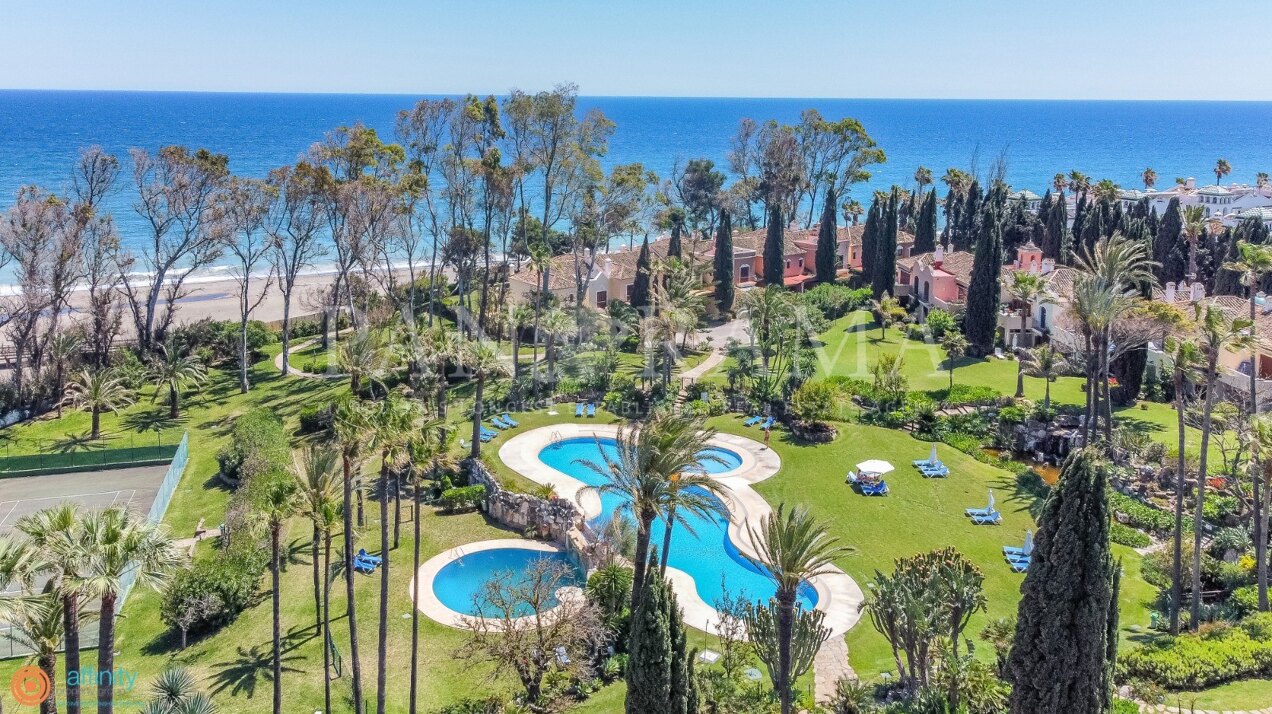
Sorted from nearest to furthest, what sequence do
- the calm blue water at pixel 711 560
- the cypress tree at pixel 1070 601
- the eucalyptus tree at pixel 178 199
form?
the cypress tree at pixel 1070 601 < the calm blue water at pixel 711 560 < the eucalyptus tree at pixel 178 199

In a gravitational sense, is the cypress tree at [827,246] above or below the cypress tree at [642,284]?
above

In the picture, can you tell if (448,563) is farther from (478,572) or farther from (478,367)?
(478,367)

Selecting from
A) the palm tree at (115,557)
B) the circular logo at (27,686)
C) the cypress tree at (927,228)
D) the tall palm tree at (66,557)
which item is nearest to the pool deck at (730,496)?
the palm tree at (115,557)

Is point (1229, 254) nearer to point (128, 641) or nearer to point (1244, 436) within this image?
point (1244, 436)

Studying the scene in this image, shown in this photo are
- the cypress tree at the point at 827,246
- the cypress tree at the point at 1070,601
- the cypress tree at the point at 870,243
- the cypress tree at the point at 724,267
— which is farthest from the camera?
the cypress tree at the point at 870,243

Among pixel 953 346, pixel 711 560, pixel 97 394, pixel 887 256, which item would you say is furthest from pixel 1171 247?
pixel 97 394

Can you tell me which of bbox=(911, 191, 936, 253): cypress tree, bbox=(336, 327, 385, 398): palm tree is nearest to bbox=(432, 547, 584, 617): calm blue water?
bbox=(336, 327, 385, 398): palm tree

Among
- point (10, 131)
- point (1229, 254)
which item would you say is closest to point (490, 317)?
point (1229, 254)

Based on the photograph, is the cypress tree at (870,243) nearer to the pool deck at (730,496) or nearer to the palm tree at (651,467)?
the pool deck at (730,496)
